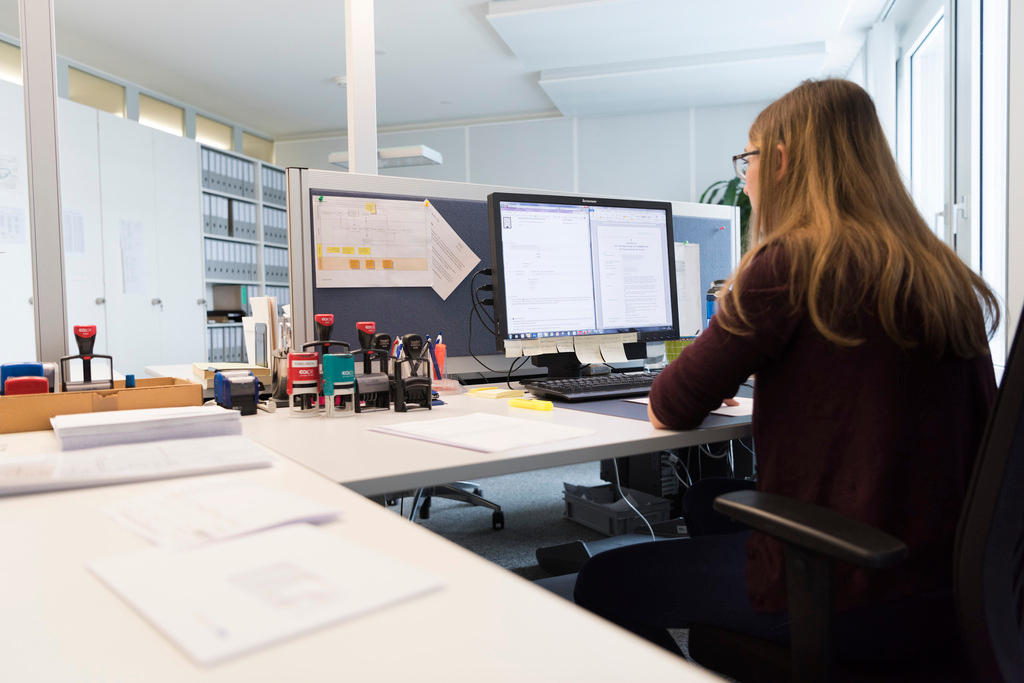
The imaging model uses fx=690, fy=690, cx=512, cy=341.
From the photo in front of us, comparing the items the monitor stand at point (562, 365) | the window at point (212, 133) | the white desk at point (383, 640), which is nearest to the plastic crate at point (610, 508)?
the monitor stand at point (562, 365)

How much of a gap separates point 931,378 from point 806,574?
1.04 ft

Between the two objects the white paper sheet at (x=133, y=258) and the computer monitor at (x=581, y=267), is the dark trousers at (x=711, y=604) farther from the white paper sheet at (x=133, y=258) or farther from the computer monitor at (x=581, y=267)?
the white paper sheet at (x=133, y=258)

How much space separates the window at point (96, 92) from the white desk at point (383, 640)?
5179 millimetres

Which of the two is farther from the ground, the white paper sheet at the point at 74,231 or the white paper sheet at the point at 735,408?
the white paper sheet at the point at 74,231

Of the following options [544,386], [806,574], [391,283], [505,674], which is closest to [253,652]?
[505,674]

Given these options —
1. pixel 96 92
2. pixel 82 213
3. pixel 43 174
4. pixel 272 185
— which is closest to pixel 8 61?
pixel 96 92

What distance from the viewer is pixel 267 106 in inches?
226

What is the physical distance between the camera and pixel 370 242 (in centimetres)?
161

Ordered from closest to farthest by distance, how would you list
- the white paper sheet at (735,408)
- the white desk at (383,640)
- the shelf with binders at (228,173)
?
the white desk at (383,640) → the white paper sheet at (735,408) → the shelf with binders at (228,173)

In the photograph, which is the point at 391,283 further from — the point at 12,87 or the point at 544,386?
the point at 12,87

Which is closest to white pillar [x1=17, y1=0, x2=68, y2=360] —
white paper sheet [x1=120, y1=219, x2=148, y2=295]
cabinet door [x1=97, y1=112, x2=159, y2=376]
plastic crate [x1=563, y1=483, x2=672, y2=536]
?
plastic crate [x1=563, y1=483, x2=672, y2=536]

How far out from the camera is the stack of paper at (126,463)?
0.75 metres

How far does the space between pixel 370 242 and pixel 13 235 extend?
10.1ft

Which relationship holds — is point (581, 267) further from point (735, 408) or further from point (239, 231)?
point (239, 231)
